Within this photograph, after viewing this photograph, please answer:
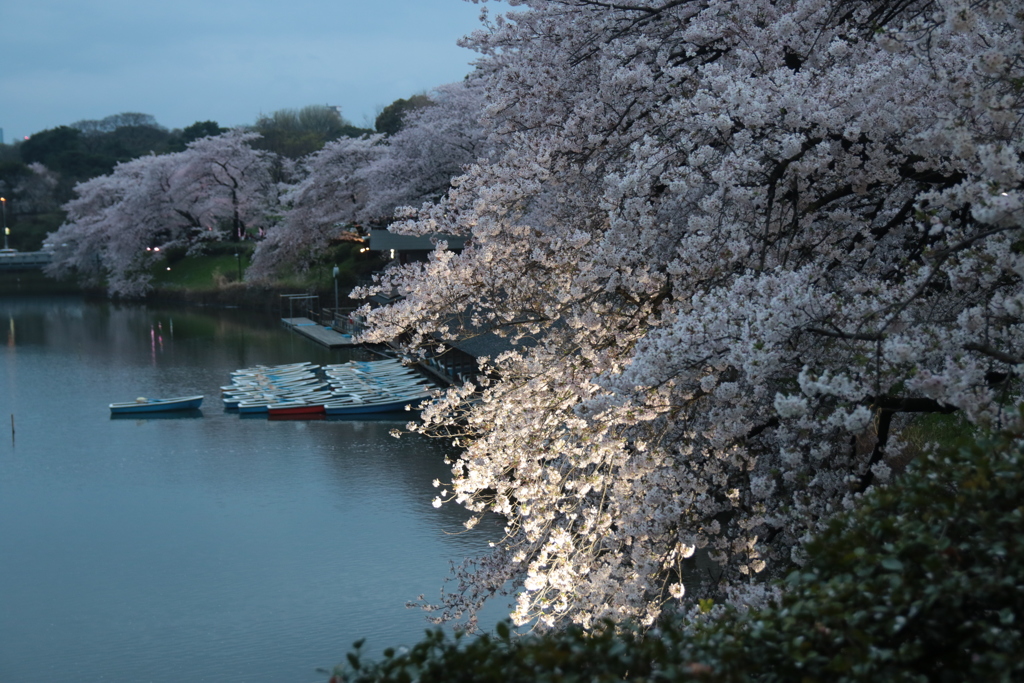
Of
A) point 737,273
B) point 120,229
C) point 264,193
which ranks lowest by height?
point 737,273

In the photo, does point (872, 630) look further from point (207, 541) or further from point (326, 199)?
point (326, 199)

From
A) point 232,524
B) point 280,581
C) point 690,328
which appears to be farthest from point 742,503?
point 232,524

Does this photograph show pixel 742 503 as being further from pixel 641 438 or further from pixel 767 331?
pixel 767 331

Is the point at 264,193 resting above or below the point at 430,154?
above

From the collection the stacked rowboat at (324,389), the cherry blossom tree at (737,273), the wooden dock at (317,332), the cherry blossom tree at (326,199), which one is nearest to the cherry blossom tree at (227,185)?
the cherry blossom tree at (326,199)

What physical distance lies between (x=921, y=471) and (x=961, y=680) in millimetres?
816

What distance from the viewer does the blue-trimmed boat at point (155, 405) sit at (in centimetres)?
2289

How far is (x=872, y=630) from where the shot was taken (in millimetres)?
2484

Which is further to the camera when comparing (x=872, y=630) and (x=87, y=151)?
(x=87, y=151)

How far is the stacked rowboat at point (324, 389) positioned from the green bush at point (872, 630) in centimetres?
2010

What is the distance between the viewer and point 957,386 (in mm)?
3717

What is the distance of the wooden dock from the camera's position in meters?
33.3

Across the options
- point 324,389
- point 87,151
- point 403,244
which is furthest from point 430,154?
point 87,151

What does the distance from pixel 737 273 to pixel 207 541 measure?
11501 millimetres
